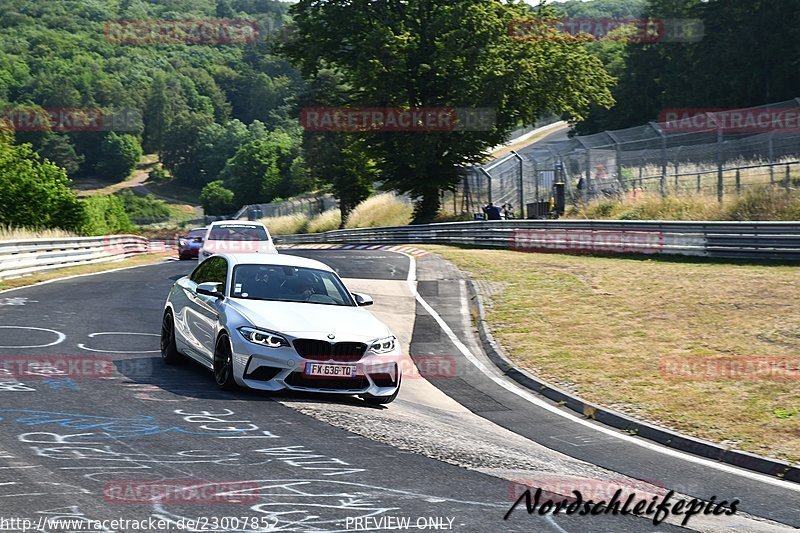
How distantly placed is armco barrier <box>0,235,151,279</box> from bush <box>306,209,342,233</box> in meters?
29.8

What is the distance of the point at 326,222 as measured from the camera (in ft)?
249

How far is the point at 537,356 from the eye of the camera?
14750 millimetres

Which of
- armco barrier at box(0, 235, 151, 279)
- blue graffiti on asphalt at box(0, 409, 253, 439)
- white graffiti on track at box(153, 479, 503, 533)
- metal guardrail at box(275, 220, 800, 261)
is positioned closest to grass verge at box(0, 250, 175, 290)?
armco barrier at box(0, 235, 151, 279)

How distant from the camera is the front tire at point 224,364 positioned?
405 inches

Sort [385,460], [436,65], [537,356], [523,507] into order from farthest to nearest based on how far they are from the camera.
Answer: [436,65], [537,356], [385,460], [523,507]

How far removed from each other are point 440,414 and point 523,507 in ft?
13.6

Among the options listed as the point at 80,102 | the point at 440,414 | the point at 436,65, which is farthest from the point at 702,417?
the point at 80,102

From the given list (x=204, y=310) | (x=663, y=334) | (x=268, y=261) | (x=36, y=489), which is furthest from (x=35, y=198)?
(x=36, y=489)

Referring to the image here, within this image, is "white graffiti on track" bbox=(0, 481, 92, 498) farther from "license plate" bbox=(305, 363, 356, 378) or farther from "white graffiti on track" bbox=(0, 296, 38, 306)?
"white graffiti on track" bbox=(0, 296, 38, 306)

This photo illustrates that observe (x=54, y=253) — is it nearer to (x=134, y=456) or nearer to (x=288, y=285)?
(x=288, y=285)

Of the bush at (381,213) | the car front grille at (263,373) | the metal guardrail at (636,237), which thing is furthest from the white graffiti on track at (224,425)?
the bush at (381,213)

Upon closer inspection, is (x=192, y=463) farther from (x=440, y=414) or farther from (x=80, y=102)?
(x=80, y=102)

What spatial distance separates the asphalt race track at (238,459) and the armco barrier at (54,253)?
45.7 ft

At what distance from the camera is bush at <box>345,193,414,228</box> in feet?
203
